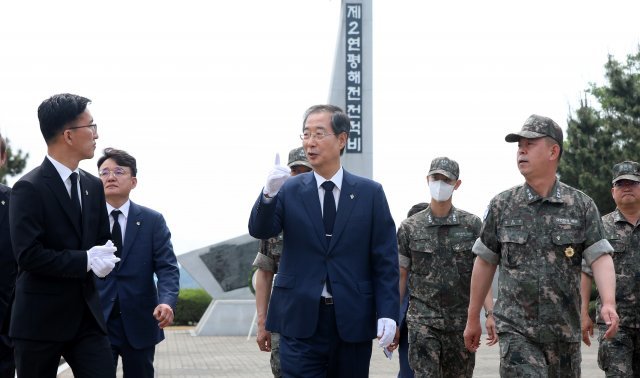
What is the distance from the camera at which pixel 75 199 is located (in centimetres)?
599

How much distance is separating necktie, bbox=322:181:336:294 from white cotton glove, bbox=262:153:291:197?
0.50 m

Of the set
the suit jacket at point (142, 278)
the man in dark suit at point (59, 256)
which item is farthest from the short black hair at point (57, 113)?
the suit jacket at point (142, 278)

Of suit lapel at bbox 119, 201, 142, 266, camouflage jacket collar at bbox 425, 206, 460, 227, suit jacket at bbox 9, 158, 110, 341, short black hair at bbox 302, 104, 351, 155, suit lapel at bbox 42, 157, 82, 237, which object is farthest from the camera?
camouflage jacket collar at bbox 425, 206, 460, 227

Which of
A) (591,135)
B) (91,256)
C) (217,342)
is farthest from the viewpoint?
(591,135)

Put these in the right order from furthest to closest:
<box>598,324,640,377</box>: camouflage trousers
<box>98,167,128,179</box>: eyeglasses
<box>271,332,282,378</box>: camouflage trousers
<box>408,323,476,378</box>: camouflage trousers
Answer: <box>408,323,476,378</box>: camouflage trousers < <box>598,324,640,377</box>: camouflage trousers < <box>271,332,282,378</box>: camouflage trousers < <box>98,167,128,179</box>: eyeglasses

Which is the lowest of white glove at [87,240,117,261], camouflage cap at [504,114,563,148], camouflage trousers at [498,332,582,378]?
camouflage trousers at [498,332,582,378]

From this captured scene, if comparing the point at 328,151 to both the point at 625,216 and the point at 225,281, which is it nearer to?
the point at 625,216

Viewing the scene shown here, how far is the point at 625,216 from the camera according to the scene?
9.23m

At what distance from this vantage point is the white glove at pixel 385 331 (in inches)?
242

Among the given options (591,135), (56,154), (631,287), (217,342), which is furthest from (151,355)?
(591,135)

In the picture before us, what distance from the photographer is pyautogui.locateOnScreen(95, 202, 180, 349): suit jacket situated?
750 cm

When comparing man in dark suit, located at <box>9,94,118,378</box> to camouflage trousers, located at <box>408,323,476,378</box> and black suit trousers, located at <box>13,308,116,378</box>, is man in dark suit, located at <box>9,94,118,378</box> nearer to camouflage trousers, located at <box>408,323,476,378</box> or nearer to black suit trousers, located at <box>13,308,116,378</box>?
black suit trousers, located at <box>13,308,116,378</box>

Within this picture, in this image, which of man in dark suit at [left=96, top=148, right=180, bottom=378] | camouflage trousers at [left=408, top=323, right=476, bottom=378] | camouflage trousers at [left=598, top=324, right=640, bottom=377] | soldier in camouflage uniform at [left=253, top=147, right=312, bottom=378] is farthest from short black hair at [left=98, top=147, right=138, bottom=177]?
camouflage trousers at [left=598, top=324, right=640, bottom=377]

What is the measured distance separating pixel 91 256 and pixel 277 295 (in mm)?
1171
